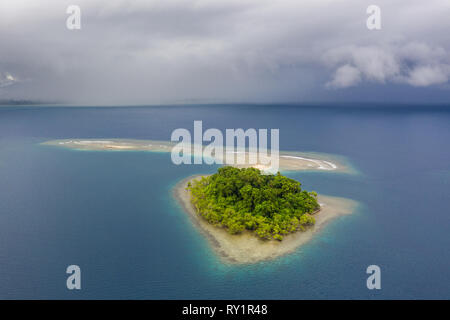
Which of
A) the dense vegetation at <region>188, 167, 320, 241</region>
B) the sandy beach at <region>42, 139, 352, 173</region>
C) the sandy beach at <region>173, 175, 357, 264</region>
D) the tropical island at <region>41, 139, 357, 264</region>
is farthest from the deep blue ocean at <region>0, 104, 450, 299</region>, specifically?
the sandy beach at <region>42, 139, 352, 173</region>

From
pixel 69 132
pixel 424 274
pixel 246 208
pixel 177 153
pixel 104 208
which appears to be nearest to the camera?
pixel 424 274

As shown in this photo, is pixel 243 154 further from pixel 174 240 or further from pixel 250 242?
pixel 174 240

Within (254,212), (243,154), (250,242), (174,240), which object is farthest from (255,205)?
(243,154)

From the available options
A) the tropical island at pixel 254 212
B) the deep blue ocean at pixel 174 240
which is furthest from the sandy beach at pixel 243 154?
the tropical island at pixel 254 212

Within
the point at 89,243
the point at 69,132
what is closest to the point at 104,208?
the point at 89,243

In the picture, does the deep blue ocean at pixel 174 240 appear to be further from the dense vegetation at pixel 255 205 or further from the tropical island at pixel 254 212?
the dense vegetation at pixel 255 205
